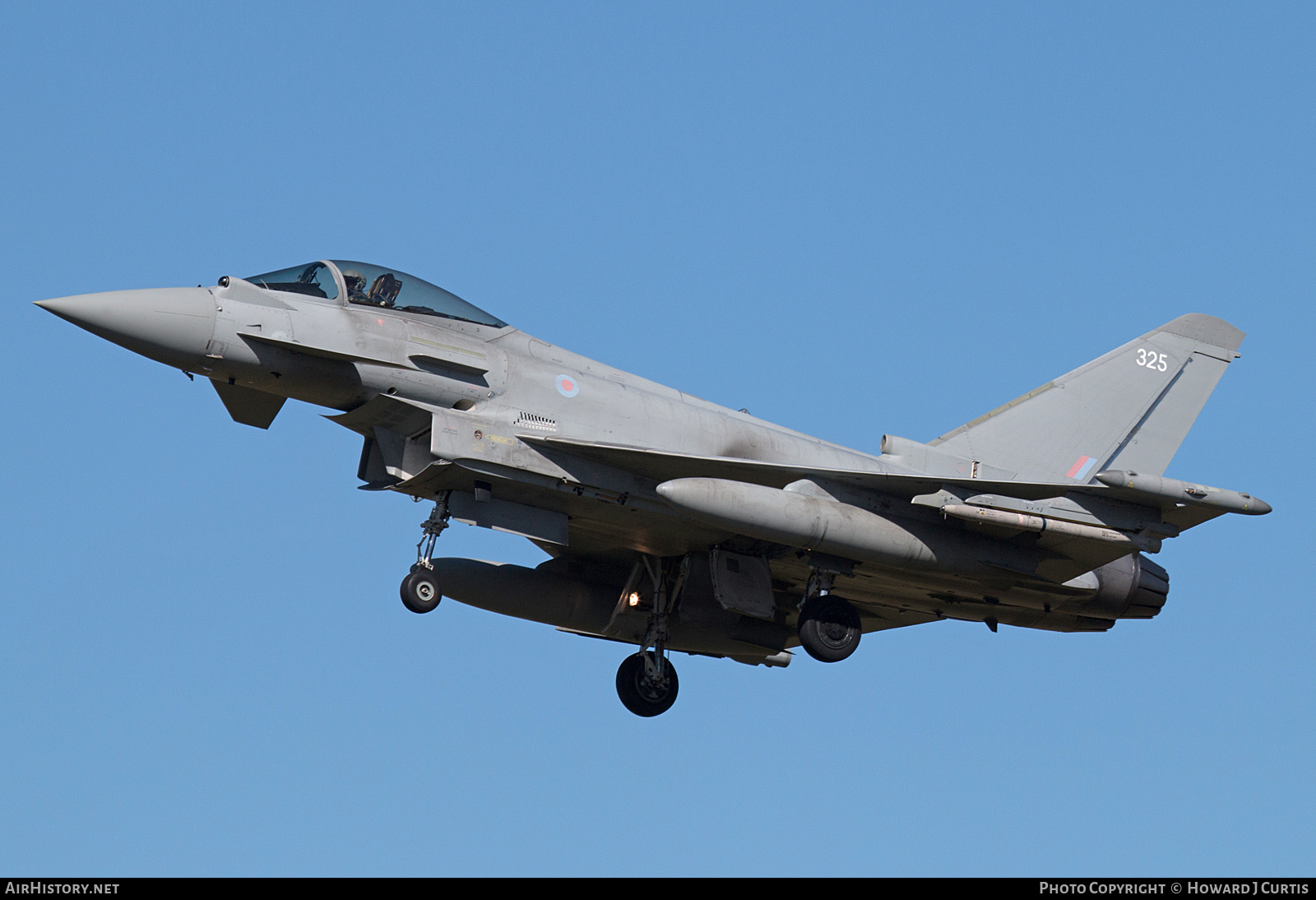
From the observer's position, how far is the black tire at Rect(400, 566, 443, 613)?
1515 centimetres

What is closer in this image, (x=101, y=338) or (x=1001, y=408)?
(x=101, y=338)

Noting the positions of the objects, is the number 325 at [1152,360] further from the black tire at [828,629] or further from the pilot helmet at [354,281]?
the pilot helmet at [354,281]

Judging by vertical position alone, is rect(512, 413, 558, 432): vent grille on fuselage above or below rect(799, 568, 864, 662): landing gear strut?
above

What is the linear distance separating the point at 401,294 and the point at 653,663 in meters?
6.11

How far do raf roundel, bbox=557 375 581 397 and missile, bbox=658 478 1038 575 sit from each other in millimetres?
1453

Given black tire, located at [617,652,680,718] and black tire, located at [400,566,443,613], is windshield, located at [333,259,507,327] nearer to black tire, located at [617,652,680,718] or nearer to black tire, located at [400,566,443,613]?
black tire, located at [400,566,443,613]

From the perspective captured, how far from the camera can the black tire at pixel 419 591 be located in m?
15.1

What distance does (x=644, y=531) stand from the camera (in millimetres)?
17344

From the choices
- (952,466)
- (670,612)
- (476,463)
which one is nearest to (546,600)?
(670,612)

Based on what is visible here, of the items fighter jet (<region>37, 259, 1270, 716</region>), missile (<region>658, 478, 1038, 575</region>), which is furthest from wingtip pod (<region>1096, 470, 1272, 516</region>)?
missile (<region>658, 478, 1038, 575</region>)

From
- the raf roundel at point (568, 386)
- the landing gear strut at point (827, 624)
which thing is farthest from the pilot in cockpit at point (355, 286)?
the landing gear strut at point (827, 624)

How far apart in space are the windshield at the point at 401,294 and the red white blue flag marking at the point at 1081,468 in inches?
308
